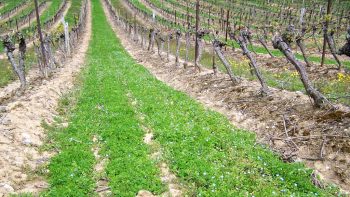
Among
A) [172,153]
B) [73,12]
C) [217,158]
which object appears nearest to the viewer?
[217,158]

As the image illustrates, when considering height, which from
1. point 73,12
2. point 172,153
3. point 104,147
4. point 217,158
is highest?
point 73,12

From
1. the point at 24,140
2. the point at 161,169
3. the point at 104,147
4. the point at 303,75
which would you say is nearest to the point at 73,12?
the point at 24,140

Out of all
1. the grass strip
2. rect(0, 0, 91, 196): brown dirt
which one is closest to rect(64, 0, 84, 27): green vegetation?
rect(0, 0, 91, 196): brown dirt

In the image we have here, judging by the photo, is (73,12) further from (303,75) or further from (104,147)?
(303,75)

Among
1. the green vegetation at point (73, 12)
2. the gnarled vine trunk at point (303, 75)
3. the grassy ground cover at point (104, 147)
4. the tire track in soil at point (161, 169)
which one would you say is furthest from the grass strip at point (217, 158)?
the green vegetation at point (73, 12)

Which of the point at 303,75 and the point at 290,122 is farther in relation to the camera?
the point at 303,75

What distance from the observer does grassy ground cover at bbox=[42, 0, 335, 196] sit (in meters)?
8.78

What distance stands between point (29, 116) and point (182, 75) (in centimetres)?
1239

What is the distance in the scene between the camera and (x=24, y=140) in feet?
37.3

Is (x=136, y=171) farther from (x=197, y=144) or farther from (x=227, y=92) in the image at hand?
(x=227, y=92)

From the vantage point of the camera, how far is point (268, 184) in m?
8.71

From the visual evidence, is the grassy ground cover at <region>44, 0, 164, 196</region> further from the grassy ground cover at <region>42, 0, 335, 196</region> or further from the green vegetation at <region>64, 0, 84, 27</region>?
the green vegetation at <region>64, 0, 84, 27</region>

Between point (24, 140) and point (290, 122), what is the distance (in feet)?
33.3

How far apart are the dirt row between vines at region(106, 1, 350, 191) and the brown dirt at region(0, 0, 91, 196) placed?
7.92 m
